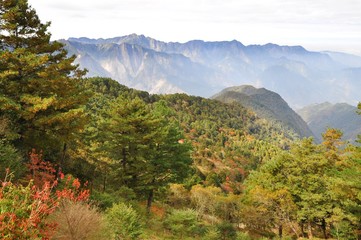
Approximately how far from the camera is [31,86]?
1855 centimetres

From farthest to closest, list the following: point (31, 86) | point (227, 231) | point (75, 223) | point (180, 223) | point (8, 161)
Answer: point (227, 231) < point (180, 223) < point (31, 86) < point (8, 161) < point (75, 223)

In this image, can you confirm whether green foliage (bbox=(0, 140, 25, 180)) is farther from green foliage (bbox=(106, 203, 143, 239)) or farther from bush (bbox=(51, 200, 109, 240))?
bush (bbox=(51, 200, 109, 240))

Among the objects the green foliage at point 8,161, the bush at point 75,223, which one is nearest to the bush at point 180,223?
the green foliage at point 8,161

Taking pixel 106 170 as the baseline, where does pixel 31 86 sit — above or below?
above

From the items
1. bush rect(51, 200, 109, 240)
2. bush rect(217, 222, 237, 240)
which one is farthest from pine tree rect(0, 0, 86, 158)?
bush rect(217, 222, 237, 240)

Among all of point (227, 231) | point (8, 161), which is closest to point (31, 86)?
point (8, 161)

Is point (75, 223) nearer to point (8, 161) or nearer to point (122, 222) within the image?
point (122, 222)

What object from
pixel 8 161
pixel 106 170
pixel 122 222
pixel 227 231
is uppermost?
pixel 8 161

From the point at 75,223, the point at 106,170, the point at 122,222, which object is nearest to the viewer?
the point at 75,223

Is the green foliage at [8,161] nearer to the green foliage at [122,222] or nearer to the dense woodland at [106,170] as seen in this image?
the dense woodland at [106,170]

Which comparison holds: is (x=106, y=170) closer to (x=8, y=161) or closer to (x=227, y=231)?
(x=8, y=161)

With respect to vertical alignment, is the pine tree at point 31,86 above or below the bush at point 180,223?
above

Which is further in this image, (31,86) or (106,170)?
(106,170)

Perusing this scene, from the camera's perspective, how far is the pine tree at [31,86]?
17.7 m
